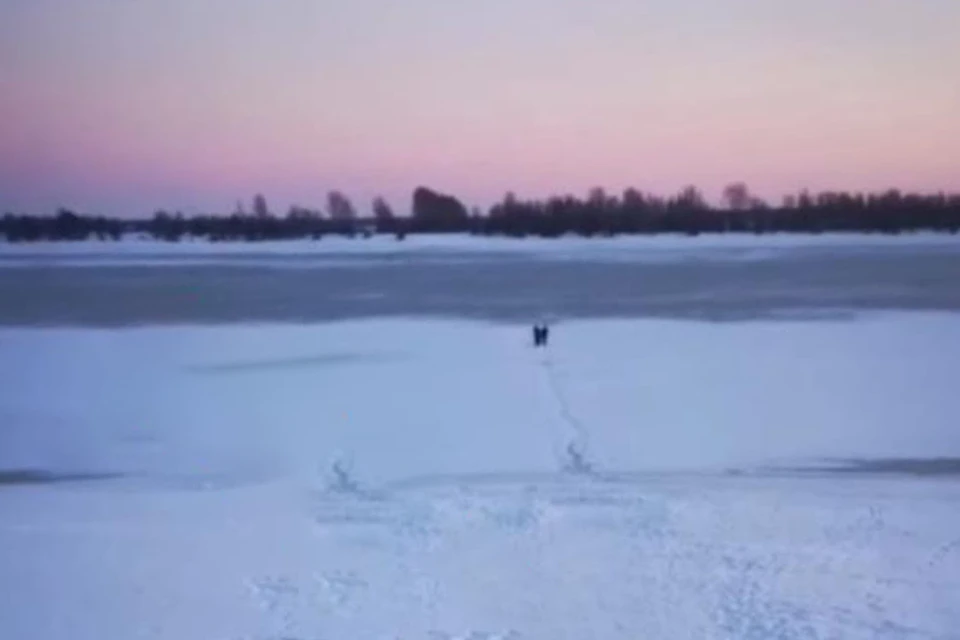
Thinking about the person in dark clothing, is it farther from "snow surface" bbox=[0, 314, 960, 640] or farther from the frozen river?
the frozen river

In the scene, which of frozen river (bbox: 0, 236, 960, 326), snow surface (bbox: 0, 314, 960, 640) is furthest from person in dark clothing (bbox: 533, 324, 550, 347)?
frozen river (bbox: 0, 236, 960, 326)

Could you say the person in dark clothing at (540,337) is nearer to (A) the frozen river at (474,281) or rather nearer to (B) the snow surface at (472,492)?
(B) the snow surface at (472,492)

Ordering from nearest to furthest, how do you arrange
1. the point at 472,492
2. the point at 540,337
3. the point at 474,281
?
1. the point at 472,492
2. the point at 540,337
3. the point at 474,281

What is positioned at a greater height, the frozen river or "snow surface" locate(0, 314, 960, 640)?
the frozen river

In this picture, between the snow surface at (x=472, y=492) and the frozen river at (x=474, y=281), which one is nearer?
the snow surface at (x=472, y=492)

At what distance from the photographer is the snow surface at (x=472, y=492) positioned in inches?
114

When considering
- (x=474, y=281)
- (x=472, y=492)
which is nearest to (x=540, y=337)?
(x=472, y=492)

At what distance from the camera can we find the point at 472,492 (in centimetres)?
369

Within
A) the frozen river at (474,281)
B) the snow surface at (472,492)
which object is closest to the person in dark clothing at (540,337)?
the snow surface at (472,492)

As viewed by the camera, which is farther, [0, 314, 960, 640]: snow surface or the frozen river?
the frozen river

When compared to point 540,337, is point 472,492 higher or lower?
lower

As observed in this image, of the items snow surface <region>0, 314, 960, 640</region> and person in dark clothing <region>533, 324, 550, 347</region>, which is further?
person in dark clothing <region>533, 324, 550, 347</region>

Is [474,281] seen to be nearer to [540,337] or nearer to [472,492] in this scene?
[540,337]

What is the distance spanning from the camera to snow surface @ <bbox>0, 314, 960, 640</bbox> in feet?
9.51
